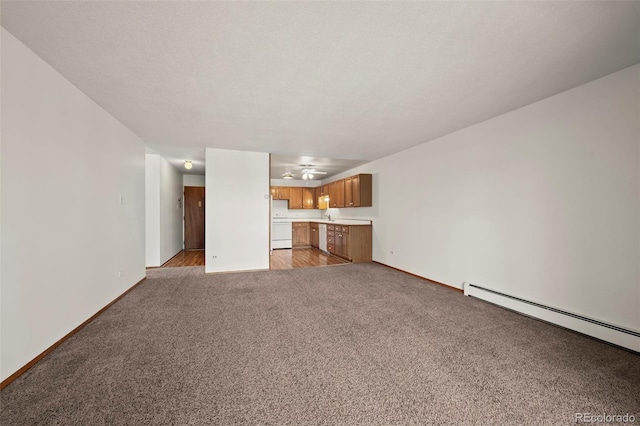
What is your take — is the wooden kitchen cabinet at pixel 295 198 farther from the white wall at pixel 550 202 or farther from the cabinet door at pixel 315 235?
the white wall at pixel 550 202

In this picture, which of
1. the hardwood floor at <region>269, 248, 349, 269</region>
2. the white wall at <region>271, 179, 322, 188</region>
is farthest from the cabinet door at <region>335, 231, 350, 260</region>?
the white wall at <region>271, 179, 322, 188</region>

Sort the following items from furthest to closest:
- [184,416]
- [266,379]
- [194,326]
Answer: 1. [194,326]
2. [266,379]
3. [184,416]

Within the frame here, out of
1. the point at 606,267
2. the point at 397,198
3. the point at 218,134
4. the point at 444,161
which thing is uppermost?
the point at 218,134

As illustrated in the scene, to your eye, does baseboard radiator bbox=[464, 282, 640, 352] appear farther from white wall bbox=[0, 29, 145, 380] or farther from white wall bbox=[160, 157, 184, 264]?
white wall bbox=[160, 157, 184, 264]

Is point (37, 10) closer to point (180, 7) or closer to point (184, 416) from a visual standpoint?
point (180, 7)

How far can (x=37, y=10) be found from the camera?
5.22 ft

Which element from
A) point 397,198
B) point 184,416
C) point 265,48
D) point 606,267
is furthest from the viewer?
point 397,198

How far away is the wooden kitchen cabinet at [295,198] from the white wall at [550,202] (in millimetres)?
5496

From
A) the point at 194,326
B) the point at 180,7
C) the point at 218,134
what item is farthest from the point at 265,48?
the point at 194,326

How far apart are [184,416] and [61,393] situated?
3.08 feet

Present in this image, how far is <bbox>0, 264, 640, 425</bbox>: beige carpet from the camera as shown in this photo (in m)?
1.51

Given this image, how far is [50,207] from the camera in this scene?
2.19 metres

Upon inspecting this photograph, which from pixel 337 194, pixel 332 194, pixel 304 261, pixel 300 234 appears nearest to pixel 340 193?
pixel 337 194

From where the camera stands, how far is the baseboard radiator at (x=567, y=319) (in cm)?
221
